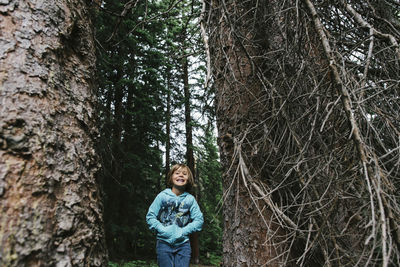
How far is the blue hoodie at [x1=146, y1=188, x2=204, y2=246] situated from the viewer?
9.43 feet

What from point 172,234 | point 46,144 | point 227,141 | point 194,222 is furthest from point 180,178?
point 46,144

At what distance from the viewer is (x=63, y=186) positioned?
0.96m

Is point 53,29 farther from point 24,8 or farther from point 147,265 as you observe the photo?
point 147,265

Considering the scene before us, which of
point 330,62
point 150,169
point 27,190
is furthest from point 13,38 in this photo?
point 150,169

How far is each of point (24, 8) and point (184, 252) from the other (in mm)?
2662

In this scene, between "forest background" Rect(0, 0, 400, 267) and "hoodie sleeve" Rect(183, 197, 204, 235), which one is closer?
"forest background" Rect(0, 0, 400, 267)

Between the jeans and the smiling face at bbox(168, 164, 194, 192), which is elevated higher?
the smiling face at bbox(168, 164, 194, 192)

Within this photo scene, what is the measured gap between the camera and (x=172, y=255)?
2.83m

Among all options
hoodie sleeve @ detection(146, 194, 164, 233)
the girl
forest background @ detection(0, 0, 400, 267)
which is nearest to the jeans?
the girl

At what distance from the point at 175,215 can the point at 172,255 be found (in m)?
0.44

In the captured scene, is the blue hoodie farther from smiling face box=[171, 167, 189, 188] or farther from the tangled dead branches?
the tangled dead branches

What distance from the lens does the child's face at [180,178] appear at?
3.24 metres

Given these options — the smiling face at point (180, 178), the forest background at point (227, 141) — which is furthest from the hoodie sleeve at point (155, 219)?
the forest background at point (227, 141)

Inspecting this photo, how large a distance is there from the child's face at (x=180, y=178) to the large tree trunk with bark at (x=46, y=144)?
83.6 inches
